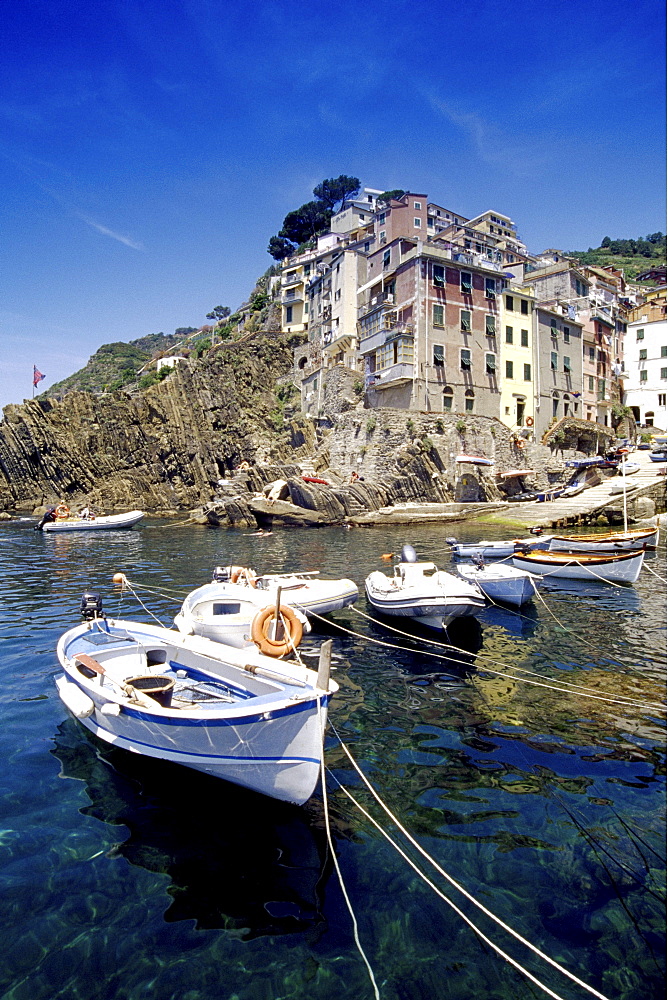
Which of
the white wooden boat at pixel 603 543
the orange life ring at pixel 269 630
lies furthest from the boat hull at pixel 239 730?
the white wooden boat at pixel 603 543

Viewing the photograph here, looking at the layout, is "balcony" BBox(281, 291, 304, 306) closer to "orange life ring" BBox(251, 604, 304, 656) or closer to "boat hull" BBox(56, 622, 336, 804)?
"orange life ring" BBox(251, 604, 304, 656)

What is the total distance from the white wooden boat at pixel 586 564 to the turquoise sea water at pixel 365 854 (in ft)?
30.0

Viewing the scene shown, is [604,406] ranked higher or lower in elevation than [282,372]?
lower

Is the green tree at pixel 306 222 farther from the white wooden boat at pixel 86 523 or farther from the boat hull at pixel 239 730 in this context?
the boat hull at pixel 239 730

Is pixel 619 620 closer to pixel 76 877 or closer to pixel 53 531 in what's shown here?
pixel 76 877

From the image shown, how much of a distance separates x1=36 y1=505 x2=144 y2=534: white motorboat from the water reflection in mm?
34798

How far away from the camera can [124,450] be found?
59.2 m

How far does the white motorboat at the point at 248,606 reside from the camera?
11962 mm

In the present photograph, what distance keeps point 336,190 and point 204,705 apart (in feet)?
361

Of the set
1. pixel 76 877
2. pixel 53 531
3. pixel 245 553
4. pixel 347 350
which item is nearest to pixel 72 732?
pixel 76 877

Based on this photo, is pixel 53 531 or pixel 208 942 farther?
pixel 53 531

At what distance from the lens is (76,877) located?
5.75m

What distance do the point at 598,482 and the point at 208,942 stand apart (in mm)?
48253

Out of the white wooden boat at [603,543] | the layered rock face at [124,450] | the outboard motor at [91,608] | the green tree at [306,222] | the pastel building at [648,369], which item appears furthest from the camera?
the green tree at [306,222]
